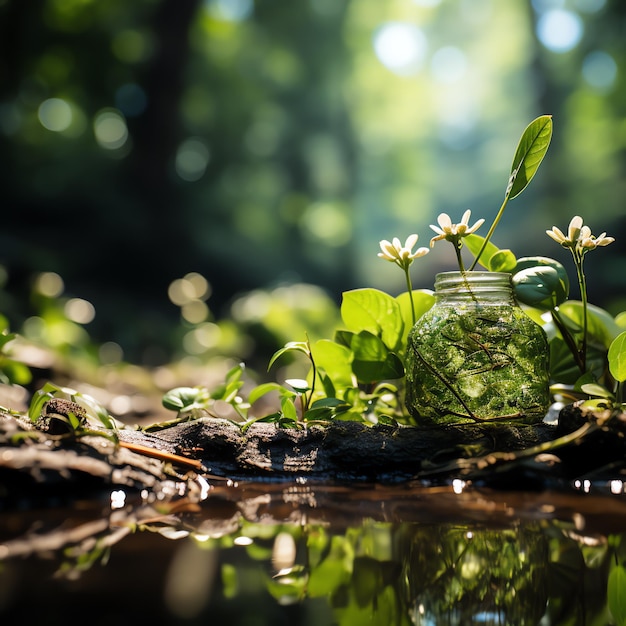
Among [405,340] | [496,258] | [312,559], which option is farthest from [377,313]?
[312,559]

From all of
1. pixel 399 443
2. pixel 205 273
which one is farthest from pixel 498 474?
pixel 205 273

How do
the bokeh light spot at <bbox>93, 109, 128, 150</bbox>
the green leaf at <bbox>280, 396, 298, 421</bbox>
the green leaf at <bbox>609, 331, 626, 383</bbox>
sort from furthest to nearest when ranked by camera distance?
the bokeh light spot at <bbox>93, 109, 128, 150</bbox>
the green leaf at <bbox>280, 396, 298, 421</bbox>
the green leaf at <bbox>609, 331, 626, 383</bbox>

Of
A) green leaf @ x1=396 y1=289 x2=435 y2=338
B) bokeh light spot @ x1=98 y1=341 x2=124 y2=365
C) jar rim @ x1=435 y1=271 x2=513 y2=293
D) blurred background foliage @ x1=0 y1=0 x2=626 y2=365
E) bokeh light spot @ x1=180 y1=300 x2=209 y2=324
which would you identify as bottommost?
jar rim @ x1=435 y1=271 x2=513 y2=293

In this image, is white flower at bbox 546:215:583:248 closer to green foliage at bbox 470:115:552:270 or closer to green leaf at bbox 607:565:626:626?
green foliage at bbox 470:115:552:270

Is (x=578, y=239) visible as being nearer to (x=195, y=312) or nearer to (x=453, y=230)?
(x=453, y=230)

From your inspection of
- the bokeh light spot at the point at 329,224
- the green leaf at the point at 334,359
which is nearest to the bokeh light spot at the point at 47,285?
the green leaf at the point at 334,359

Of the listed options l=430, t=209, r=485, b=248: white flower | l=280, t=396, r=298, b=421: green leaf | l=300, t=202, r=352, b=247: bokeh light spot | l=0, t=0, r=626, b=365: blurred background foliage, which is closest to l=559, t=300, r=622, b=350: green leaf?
l=430, t=209, r=485, b=248: white flower
